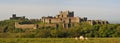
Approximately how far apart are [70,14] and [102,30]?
4406 cm

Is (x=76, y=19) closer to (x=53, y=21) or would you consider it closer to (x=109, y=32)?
(x=53, y=21)

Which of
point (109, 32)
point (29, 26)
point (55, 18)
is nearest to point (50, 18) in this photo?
point (55, 18)

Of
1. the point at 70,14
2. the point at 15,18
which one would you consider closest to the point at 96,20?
the point at 70,14

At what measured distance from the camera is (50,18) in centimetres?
9494

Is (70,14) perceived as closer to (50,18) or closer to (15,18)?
(50,18)

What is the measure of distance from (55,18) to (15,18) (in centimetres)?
1775

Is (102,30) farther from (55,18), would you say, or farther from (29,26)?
(55,18)

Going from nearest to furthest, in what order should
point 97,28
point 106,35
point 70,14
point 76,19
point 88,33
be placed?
point 106,35, point 88,33, point 97,28, point 76,19, point 70,14

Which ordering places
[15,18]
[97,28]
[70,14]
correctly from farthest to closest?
1. [15,18]
2. [70,14]
3. [97,28]

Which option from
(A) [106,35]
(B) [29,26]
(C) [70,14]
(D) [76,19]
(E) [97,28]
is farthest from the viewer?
(C) [70,14]

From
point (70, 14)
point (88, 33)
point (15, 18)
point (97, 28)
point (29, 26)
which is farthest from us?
point (15, 18)

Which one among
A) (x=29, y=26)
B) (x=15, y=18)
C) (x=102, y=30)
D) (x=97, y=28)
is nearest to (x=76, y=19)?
(x=29, y=26)

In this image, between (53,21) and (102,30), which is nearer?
(102,30)

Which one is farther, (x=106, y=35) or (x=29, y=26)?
(x=29, y=26)
